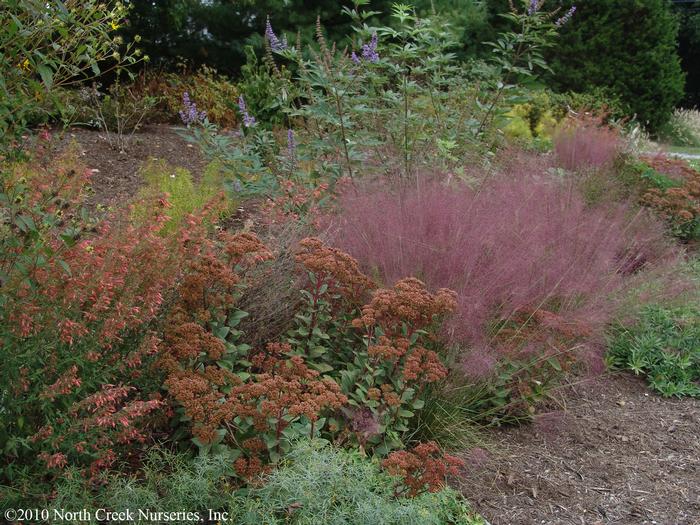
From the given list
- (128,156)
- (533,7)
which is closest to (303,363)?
(533,7)

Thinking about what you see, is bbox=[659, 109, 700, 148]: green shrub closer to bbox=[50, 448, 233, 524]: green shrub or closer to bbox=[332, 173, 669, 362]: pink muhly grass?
bbox=[332, 173, 669, 362]: pink muhly grass

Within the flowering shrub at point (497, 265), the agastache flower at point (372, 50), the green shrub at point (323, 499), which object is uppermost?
the agastache flower at point (372, 50)

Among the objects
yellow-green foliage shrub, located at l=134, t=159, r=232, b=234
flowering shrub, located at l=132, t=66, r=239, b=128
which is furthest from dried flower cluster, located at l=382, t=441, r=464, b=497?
flowering shrub, located at l=132, t=66, r=239, b=128

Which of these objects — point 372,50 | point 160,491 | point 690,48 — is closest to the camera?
point 160,491

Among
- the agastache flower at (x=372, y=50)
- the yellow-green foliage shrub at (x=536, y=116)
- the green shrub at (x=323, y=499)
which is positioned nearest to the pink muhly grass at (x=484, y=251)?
the green shrub at (x=323, y=499)

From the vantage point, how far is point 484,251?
3734mm

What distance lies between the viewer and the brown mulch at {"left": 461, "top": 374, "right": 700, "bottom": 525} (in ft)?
10.2

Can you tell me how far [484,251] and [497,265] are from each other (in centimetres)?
14

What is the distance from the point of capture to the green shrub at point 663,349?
4406 mm

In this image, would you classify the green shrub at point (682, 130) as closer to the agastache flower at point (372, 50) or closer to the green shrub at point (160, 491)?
the agastache flower at point (372, 50)

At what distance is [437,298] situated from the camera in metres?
3.00

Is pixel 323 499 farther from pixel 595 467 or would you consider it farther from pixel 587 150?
pixel 587 150

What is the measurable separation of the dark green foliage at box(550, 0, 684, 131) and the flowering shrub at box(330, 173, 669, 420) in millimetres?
14048

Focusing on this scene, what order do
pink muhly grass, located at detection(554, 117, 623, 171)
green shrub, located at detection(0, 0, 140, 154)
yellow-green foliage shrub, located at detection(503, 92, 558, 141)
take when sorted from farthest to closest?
yellow-green foliage shrub, located at detection(503, 92, 558, 141) → pink muhly grass, located at detection(554, 117, 623, 171) → green shrub, located at detection(0, 0, 140, 154)
